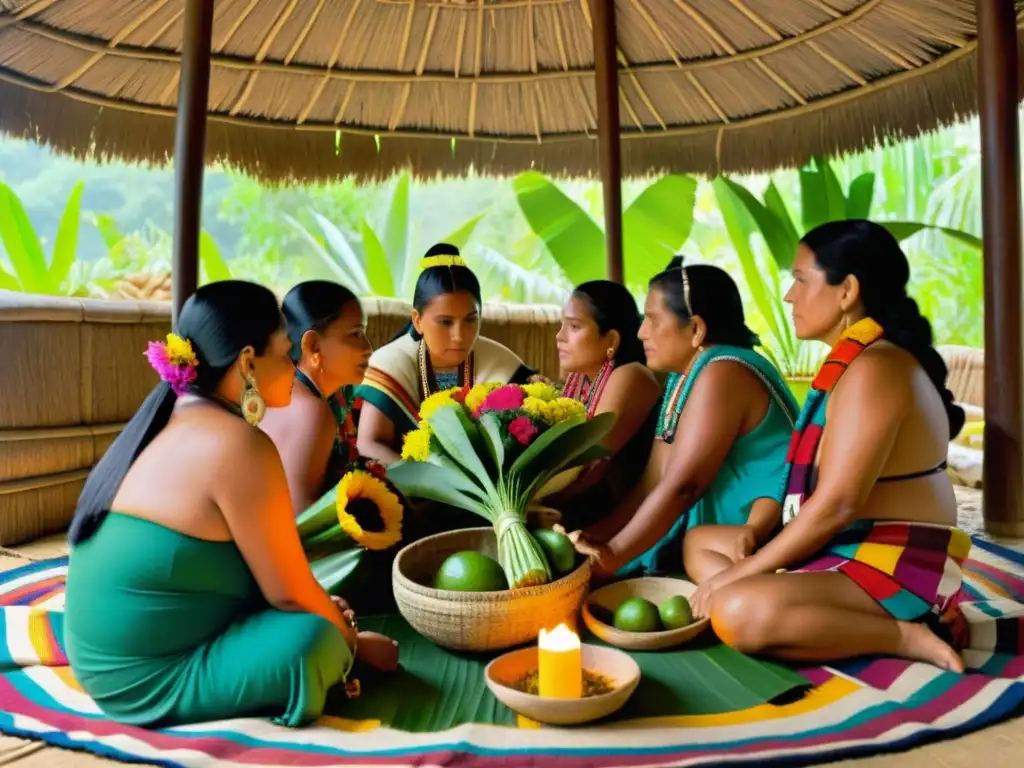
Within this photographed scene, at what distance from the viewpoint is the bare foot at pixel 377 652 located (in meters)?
2.16

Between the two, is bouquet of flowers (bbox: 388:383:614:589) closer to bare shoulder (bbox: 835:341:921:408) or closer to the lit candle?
the lit candle

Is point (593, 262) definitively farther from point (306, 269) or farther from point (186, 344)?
point (306, 269)

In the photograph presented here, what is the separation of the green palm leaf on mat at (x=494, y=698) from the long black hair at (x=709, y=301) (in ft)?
3.43

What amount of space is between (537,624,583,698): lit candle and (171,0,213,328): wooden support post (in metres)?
2.56

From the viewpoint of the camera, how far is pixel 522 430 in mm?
2422

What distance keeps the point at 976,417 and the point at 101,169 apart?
2251 cm

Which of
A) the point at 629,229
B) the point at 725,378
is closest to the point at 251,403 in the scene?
the point at 725,378

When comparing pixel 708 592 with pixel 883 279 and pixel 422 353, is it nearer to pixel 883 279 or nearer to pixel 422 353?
pixel 883 279

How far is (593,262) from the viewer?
21.2 ft

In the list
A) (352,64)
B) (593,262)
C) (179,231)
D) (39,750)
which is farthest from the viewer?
(593,262)

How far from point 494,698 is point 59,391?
2670 mm

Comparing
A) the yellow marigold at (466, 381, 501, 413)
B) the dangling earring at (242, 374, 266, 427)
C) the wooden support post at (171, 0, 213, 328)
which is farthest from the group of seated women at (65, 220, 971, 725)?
the wooden support post at (171, 0, 213, 328)

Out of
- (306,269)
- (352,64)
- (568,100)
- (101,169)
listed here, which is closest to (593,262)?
(568,100)

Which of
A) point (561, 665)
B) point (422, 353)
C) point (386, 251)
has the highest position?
point (386, 251)
